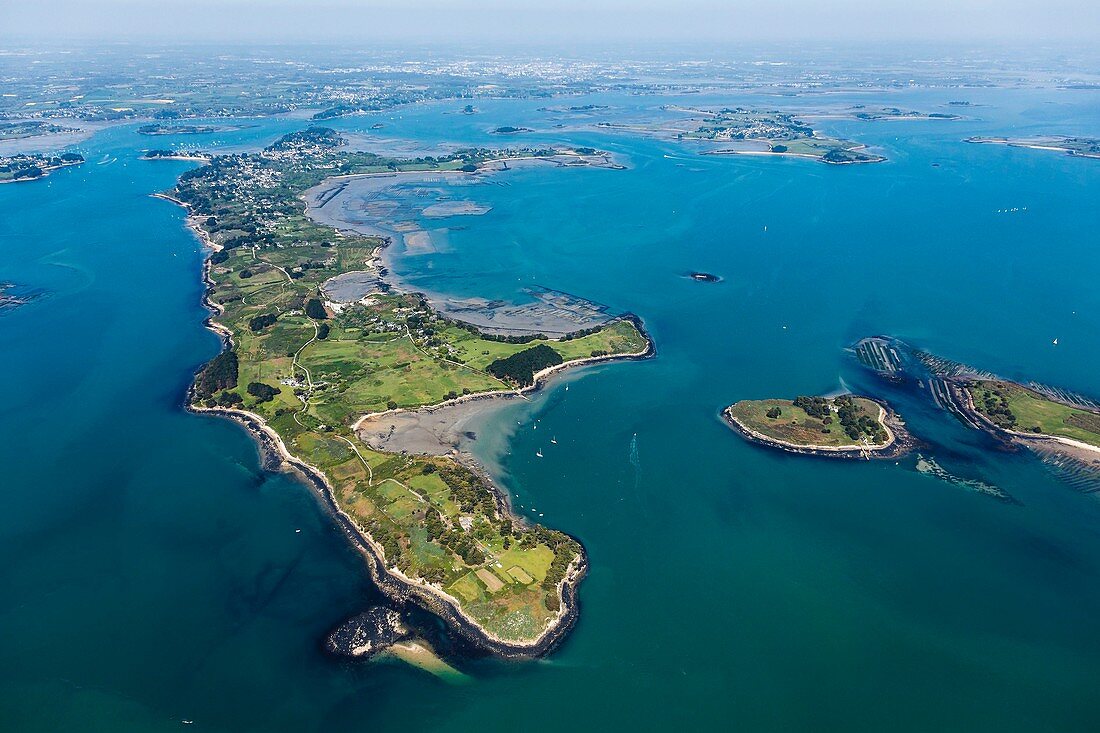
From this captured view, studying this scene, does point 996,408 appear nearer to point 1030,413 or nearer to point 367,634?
point 1030,413

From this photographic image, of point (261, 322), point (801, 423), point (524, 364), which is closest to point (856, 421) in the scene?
point (801, 423)

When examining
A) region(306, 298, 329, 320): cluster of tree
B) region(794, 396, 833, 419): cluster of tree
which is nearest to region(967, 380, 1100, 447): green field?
region(794, 396, 833, 419): cluster of tree

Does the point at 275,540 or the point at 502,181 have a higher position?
the point at 502,181

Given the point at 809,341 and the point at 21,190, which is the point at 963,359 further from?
the point at 21,190

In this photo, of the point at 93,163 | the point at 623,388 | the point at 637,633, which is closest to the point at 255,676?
the point at 637,633

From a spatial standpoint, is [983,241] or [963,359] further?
[983,241]

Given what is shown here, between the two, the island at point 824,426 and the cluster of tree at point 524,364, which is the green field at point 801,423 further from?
the cluster of tree at point 524,364
